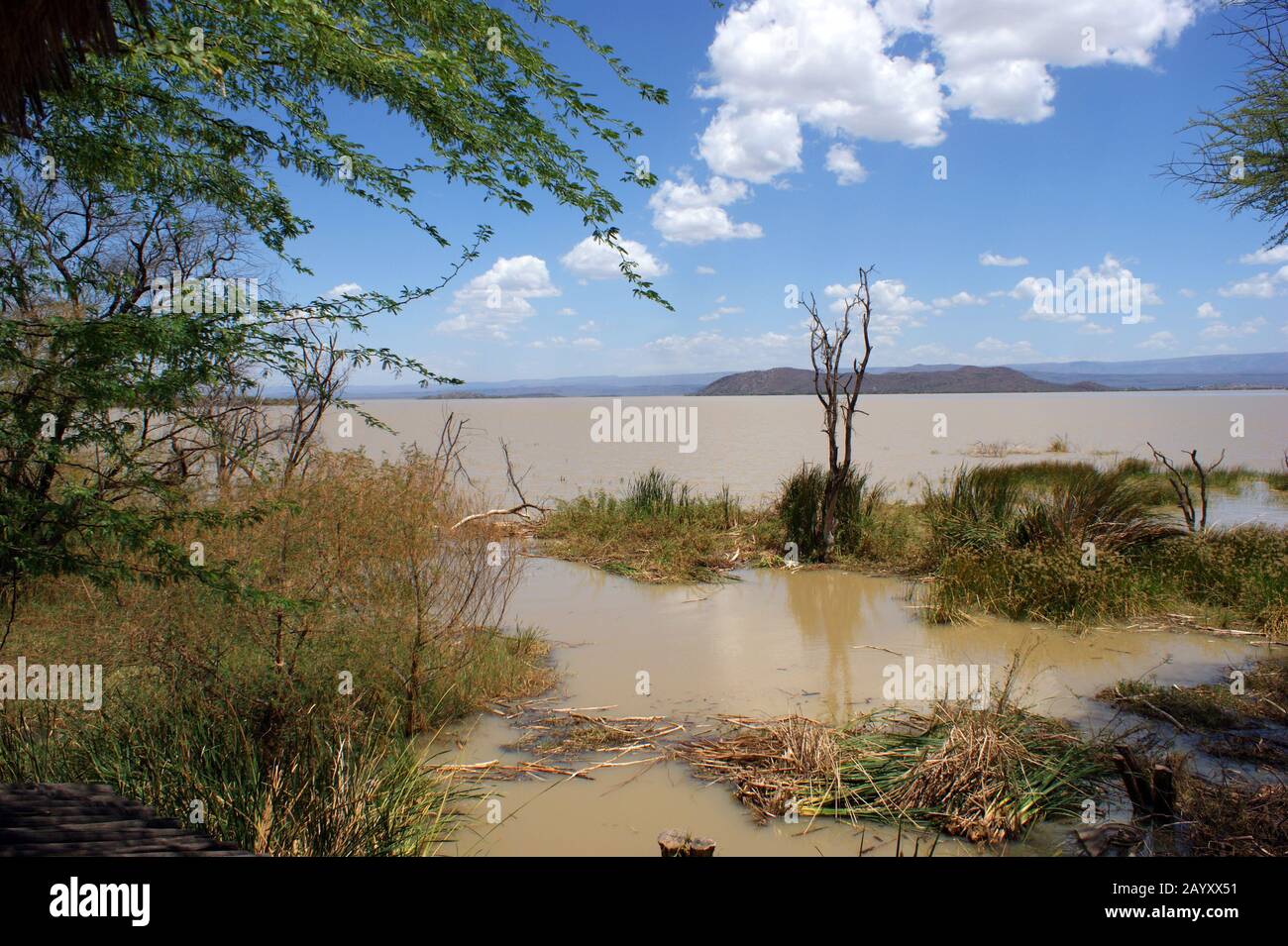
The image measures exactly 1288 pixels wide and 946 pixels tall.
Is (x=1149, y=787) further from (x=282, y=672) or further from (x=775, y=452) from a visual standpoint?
(x=775, y=452)

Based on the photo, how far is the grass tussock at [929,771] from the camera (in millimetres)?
4141

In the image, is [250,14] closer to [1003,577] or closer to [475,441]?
[1003,577]

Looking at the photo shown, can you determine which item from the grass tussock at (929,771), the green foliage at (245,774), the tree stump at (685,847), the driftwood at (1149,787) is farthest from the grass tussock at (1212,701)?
the green foliage at (245,774)

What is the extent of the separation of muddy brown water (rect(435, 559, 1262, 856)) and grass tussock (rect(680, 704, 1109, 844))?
0.38 ft

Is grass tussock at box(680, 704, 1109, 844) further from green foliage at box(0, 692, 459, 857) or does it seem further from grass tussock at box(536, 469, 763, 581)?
grass tussock at box(536, 469, 763, 581)

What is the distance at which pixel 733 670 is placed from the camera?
277 inches

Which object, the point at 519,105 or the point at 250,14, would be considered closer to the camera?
the point at 250,14

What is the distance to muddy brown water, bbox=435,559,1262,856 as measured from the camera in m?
4.26

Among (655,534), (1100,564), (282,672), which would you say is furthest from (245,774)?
(655,534)

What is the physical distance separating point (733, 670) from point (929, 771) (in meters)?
2.84

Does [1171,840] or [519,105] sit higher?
[519,105]
